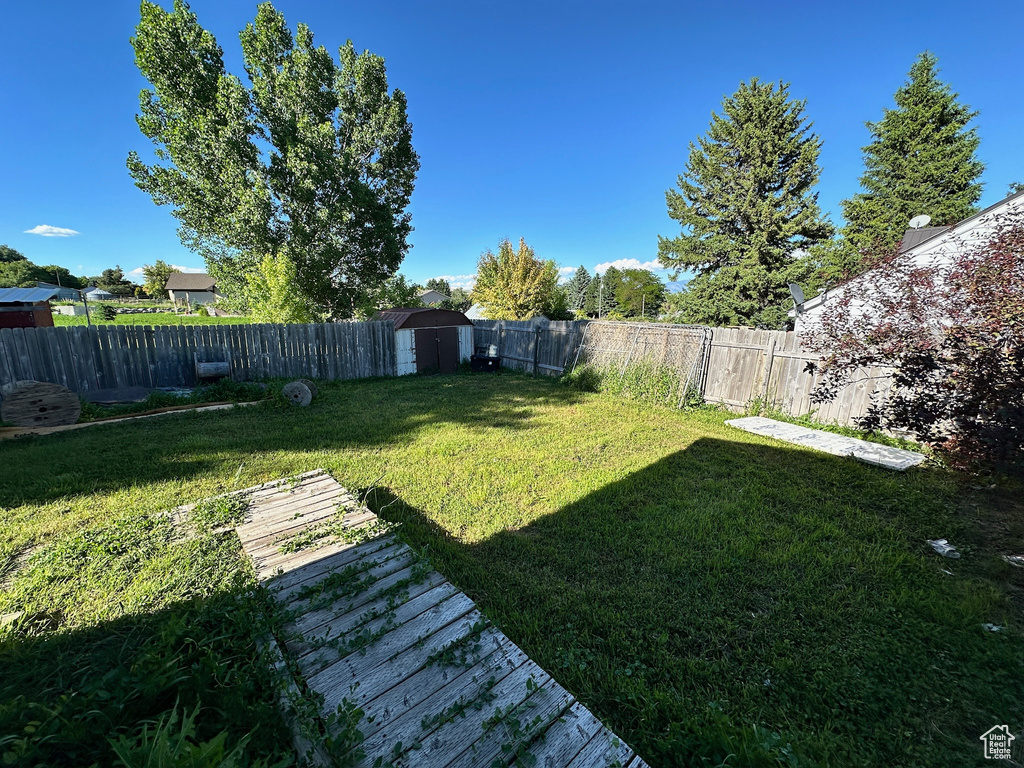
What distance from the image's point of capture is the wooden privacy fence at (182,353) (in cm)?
617

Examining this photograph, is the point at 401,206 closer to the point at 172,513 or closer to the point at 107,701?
the point at 172,513

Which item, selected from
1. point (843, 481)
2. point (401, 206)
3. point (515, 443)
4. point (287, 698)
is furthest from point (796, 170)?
point (287, 698)

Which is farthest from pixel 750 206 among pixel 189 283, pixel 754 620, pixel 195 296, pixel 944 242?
pixel 189 283

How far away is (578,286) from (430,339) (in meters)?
41.3

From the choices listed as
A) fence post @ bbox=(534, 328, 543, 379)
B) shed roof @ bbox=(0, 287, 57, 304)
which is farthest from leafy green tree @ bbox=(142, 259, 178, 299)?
fence post @ bbox=(534, 328, 543, 379)

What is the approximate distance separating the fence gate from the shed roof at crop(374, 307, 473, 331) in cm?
475

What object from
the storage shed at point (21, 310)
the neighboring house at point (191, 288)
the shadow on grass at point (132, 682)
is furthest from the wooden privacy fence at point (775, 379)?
the neighboring house at point (191, 288)

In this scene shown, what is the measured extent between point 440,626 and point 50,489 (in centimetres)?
409

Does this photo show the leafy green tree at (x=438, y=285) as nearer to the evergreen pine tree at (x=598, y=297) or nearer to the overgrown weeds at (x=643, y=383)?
the evergreen pine tree at (x=598, y=297)

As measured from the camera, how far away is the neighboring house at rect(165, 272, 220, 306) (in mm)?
43219

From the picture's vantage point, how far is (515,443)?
5012 mm

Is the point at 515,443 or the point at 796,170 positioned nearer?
the point at 515,443

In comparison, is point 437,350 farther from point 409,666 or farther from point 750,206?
point 750,206

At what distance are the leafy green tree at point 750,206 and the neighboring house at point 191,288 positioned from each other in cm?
4928
